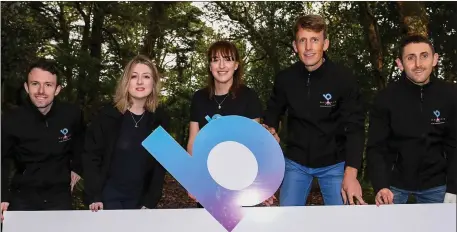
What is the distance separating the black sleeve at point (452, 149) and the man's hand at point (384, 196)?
1.38ft

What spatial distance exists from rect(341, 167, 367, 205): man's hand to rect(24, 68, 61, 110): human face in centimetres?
189

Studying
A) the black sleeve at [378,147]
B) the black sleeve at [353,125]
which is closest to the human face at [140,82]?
the black sleeve at [353,125]

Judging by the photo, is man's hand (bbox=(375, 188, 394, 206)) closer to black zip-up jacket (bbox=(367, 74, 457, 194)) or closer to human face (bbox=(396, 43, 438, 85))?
black zip-up jacket (bbox=(367, 74, 457, 194))

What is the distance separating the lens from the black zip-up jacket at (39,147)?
3.19 m

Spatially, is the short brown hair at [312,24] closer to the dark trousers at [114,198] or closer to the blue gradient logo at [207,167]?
the blue gradient logo at [207,167]

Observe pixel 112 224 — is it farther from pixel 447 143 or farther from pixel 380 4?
pixel 380 4

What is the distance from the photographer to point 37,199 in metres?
3.25

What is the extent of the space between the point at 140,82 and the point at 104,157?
514 mm

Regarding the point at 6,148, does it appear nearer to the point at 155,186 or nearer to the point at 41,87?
the point at 41,87

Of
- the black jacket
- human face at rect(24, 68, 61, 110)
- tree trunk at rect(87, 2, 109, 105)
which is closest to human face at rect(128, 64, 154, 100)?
the black jacket

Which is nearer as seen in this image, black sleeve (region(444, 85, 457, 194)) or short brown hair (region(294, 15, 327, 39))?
black sleeve (region(444, 85, 457, 194))

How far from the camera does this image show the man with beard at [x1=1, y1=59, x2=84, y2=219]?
10.5 feet

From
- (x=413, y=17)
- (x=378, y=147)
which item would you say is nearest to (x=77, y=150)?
(x=378, y=147)

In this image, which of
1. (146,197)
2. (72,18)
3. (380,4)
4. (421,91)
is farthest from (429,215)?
(72,18)
